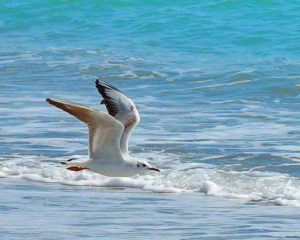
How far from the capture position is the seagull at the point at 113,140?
30.8 feet

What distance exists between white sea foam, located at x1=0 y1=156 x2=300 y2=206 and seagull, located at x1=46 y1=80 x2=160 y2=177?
0.98 m

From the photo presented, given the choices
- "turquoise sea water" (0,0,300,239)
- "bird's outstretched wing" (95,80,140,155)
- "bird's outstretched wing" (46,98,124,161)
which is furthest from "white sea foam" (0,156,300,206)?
"bird's outstretched wing" (95,80,140,155)

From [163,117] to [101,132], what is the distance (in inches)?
215

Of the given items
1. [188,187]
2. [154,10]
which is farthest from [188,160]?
[154,10]

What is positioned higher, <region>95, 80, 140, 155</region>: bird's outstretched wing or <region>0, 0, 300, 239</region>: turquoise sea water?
<region>95, 80, 140, 155</region>: bird's outstretched wing

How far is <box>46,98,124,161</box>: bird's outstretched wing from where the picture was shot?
354 inches

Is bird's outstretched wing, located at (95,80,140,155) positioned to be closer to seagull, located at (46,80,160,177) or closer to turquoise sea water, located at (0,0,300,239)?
seagull, located at (46,80,160,177)

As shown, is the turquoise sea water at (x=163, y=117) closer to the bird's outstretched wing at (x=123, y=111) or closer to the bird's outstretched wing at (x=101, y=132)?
the bird's outstretched wing at (x=101, y=132)

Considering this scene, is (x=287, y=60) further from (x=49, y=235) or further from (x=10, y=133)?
(x=49, y=235)

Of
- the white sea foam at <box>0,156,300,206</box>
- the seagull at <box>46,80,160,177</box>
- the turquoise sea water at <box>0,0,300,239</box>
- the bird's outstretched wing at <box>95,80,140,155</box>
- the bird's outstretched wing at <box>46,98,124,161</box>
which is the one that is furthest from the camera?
the white sea foam at <box>0,156,300,206</box>

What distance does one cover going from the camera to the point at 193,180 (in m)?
11.0

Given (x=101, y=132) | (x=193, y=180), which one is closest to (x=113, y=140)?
(x=101, y=132)

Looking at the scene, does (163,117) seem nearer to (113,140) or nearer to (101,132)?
(113,140)

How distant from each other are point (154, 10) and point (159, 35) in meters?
2.46
